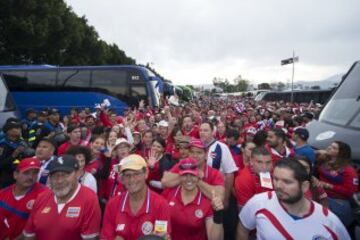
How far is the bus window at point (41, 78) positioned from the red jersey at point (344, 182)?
57.8 feet

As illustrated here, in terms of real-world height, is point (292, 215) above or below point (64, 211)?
above

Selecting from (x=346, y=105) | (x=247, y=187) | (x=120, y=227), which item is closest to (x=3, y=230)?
(x=120, y=227)

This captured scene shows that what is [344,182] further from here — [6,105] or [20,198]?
[6,105]

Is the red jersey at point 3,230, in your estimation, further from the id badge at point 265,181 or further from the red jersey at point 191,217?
the id badge at point 265,181

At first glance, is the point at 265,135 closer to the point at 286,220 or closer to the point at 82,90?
the point at 286,220

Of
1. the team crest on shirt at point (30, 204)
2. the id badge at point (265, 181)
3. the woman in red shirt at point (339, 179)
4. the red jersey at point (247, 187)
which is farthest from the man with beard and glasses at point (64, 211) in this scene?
the woman in red shirt at point (339, 179)

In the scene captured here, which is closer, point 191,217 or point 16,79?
point 191,217

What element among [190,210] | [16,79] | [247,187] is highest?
[16,79]

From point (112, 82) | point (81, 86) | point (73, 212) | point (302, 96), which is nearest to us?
point (73, 212)

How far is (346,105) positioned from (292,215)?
3.57 metres

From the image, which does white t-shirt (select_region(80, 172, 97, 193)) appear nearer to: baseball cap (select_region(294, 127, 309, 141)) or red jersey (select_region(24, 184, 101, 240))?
red jersey (select_region(24, 184, 101, 240))

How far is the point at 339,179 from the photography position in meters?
4.16

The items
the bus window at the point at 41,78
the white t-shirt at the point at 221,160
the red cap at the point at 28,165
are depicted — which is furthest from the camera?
the bus window at the point at 41,78

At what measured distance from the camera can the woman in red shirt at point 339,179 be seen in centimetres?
407
